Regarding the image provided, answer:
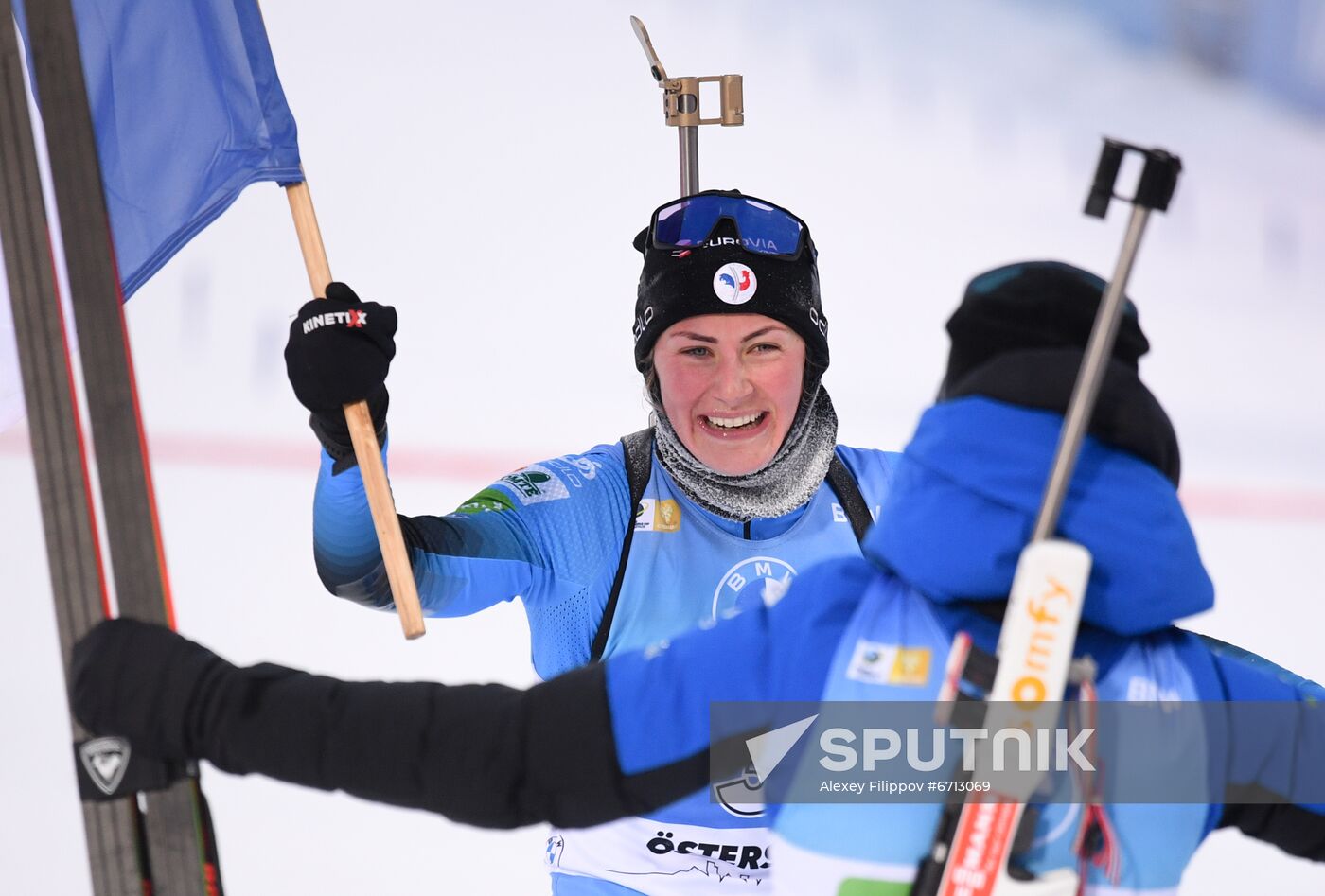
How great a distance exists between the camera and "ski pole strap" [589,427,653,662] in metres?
2.22

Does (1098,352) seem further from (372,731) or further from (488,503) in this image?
(488,503)

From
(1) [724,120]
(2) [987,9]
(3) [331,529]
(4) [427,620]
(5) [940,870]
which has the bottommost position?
(4) [427,620]

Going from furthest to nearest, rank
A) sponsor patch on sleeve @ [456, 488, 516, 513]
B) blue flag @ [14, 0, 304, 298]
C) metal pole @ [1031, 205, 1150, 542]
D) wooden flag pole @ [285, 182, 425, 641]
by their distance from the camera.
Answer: sponsor patch on sleeve @ [456, 488, 516, 513] < wooden flag pole @ [285, 182, 425, 641] < blue flag @ [14, 0, 304, 298] < metal pole @ [1031, 205, 1150, 542]

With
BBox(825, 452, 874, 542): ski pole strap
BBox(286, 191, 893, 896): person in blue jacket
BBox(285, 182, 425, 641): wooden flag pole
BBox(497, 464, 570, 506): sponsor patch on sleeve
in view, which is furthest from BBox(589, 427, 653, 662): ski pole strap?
BBox(285, 182, 425, 641): wooden flag pole

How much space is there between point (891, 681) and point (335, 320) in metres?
1.03

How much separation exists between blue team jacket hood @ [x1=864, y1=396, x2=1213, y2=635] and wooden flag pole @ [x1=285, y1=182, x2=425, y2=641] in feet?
2.88

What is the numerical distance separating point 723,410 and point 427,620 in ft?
5.68

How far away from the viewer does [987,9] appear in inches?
201

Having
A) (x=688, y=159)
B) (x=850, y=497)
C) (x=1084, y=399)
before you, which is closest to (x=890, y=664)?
(x=1084, y=399)

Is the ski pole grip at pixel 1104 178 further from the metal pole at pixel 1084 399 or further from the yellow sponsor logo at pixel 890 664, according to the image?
the yellow sponsor logo at pixel 890 664

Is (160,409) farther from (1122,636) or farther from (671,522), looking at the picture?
(1122,636)

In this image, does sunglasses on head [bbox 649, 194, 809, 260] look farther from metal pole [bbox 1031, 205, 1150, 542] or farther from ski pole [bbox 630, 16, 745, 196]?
metal pole [bbox 1031, 205, 1150, 542]

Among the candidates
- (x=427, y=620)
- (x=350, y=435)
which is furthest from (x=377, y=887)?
(x=350, y=435)

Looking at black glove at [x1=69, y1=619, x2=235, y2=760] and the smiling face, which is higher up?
the smiling face
